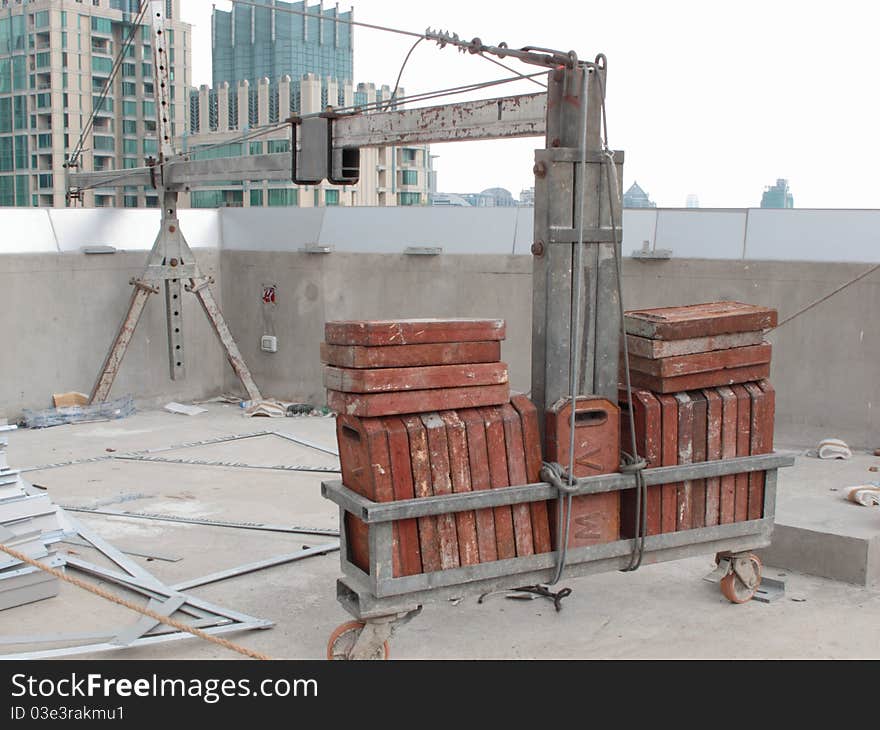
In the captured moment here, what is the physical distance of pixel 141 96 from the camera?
62.6 metres

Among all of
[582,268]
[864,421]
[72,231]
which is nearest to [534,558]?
[582,268]

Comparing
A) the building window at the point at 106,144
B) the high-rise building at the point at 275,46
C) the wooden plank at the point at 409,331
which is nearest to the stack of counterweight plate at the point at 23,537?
the wooden plank at the point at 409,331

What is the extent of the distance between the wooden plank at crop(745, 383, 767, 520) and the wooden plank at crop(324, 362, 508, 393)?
5.74ft

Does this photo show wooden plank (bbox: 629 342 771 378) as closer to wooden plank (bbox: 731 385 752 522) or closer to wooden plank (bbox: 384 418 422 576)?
wooden plank (bbox: 731 385 752 522)

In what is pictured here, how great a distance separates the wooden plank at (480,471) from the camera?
566 cm

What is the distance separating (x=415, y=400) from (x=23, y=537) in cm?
303

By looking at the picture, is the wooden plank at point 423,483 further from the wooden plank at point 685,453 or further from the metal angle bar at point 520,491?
the wooden plank at point 685,453

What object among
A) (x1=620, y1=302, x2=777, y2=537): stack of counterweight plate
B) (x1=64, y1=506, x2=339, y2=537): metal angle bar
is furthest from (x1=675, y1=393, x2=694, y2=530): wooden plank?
(x1=64, y1=506, x2=339, y2=537): metal angle bar

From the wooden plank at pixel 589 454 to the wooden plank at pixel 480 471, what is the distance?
435mm

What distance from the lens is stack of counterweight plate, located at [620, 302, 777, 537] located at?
6152mm

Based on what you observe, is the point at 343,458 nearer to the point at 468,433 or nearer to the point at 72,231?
the point at 468,433

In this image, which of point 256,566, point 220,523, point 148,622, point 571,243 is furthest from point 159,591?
→ point 571,243

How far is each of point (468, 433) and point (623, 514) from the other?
129 centimetres

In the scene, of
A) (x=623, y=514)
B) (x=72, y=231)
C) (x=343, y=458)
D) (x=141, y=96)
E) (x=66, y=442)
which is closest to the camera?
(x=343, y=458)
